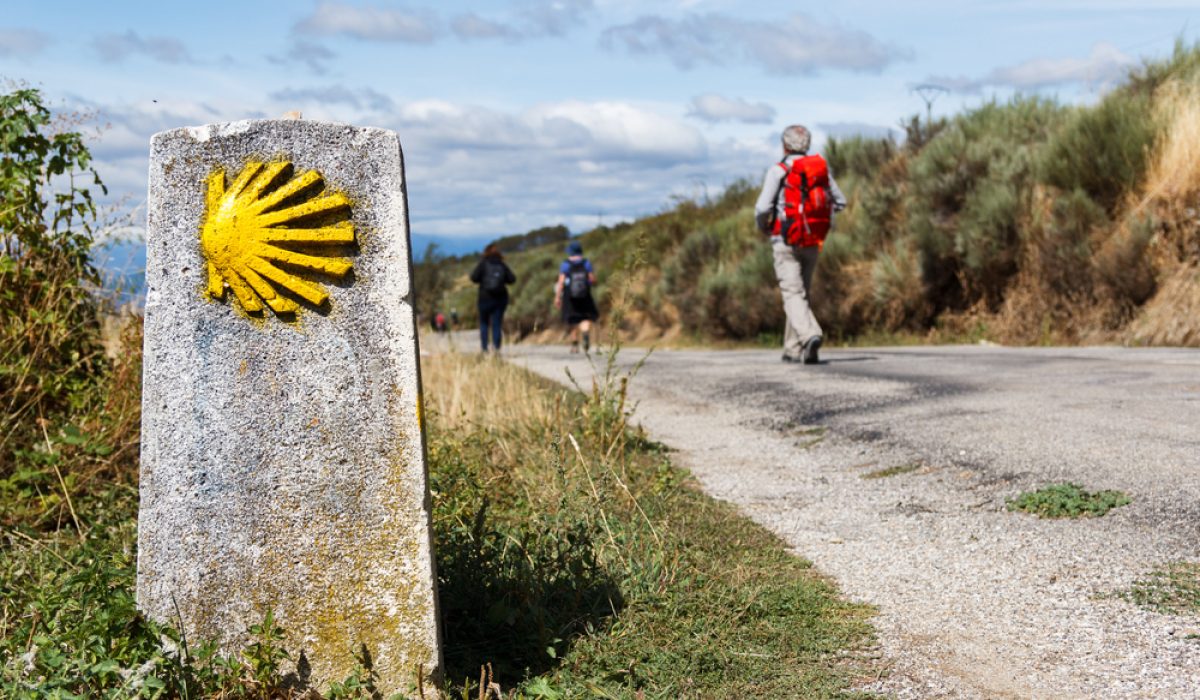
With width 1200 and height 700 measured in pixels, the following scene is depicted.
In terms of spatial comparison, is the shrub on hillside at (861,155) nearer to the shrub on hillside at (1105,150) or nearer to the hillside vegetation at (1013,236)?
the hillside vegetation at (1013,236)

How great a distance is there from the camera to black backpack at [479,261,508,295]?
50.0ft

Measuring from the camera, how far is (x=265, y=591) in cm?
311

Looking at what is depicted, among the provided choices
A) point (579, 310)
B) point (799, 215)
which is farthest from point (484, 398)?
point (579, 310)

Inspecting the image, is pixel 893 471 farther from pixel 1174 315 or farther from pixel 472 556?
pixel 1174 315

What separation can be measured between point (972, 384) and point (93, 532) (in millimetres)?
6266

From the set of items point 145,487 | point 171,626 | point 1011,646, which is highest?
point 145,487

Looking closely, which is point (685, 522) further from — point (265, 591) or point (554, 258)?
point (554, 258)

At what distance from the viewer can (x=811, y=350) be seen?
11.1 m

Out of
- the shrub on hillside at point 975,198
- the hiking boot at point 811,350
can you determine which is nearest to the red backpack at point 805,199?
the hiking boot at point 811,350

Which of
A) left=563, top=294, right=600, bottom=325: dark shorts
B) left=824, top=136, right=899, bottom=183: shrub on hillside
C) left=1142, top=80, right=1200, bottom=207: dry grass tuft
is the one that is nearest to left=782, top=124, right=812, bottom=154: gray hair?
left=1142, top=80, right=1200, bottom=207: dry grass tuft

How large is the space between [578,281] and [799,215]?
5727mm

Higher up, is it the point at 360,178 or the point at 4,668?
the point at 360,178

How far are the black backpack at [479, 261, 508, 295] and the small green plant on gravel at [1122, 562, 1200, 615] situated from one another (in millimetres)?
11562

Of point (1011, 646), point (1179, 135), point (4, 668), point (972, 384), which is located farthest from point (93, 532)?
point (1179, 135)
